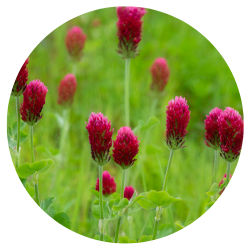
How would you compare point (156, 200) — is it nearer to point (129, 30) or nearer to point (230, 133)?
point (230, 133)

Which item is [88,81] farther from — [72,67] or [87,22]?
[87,22]

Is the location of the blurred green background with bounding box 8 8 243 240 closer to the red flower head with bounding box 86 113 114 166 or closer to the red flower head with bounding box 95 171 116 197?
the red flower head with bounding box 95 171 116 197

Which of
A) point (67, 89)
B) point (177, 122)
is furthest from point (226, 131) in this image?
point (67, 89)

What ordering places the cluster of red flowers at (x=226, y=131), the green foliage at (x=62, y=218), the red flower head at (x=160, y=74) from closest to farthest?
the cluster of red flowers at (x=226, y=131) → the green foliage at (x=62, y=218) → the red flower head at (x=160, y=74)

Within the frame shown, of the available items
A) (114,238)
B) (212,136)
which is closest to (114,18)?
(212,136)

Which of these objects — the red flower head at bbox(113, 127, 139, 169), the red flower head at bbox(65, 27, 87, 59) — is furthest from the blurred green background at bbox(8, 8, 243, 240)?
the red flower head at bbox(113, 127, 139, 169)

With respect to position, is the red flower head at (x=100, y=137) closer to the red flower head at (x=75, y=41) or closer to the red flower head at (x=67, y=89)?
the red flower head at (x=67, y=89)

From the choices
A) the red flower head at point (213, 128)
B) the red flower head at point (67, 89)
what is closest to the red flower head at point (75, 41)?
the red flower head at point (67, 89)
